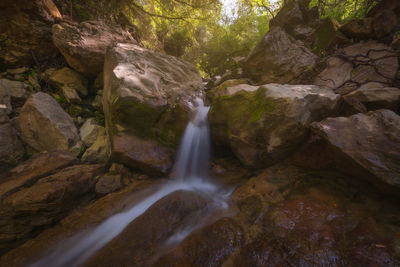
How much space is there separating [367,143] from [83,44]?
730 centimetres

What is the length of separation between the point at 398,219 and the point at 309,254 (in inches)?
45.0

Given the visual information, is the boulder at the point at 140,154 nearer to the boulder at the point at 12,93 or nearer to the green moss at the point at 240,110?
the green moss at the point at 240,110

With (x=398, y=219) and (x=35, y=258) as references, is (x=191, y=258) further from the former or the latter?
(x=398, y=219)

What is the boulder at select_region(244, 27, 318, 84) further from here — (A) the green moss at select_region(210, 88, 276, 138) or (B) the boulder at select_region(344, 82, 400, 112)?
(A) the green moss at select_region(210, 88, 276, 138)

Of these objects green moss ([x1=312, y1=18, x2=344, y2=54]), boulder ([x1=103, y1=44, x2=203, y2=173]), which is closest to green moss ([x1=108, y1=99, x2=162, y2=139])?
boulder ([x1=103, y1=44, x2=203, y2=173])

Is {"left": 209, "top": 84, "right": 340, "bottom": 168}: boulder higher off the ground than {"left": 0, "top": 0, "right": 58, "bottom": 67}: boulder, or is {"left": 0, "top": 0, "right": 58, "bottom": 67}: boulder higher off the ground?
{"left": 0, "top": 0, "right": 58, "bottom": 67}: boulder

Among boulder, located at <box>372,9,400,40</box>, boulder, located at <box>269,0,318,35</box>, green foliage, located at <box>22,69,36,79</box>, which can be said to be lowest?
green foliage, located at <box>22,69,36,79</box>

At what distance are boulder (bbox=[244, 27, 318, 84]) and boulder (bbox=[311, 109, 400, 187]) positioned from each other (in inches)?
130

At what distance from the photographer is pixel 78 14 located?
6.13 m

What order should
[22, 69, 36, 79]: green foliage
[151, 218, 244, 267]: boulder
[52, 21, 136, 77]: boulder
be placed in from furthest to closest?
[22, 69, 36, 79]: green foliage
[52, 21, 136, 77]: boulder
[151, 218, 244, 267]: boulder

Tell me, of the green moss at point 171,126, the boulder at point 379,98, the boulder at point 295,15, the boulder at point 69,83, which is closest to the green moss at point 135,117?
the green moss at point 171,126

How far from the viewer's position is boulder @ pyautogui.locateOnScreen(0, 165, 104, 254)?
2232 mm

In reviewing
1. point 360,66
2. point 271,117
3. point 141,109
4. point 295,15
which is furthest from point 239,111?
point 295,15

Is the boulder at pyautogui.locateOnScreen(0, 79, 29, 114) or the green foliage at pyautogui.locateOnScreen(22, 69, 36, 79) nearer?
the boulder at pyautogui.locateOnScreen(0, 79, 29, 114)
